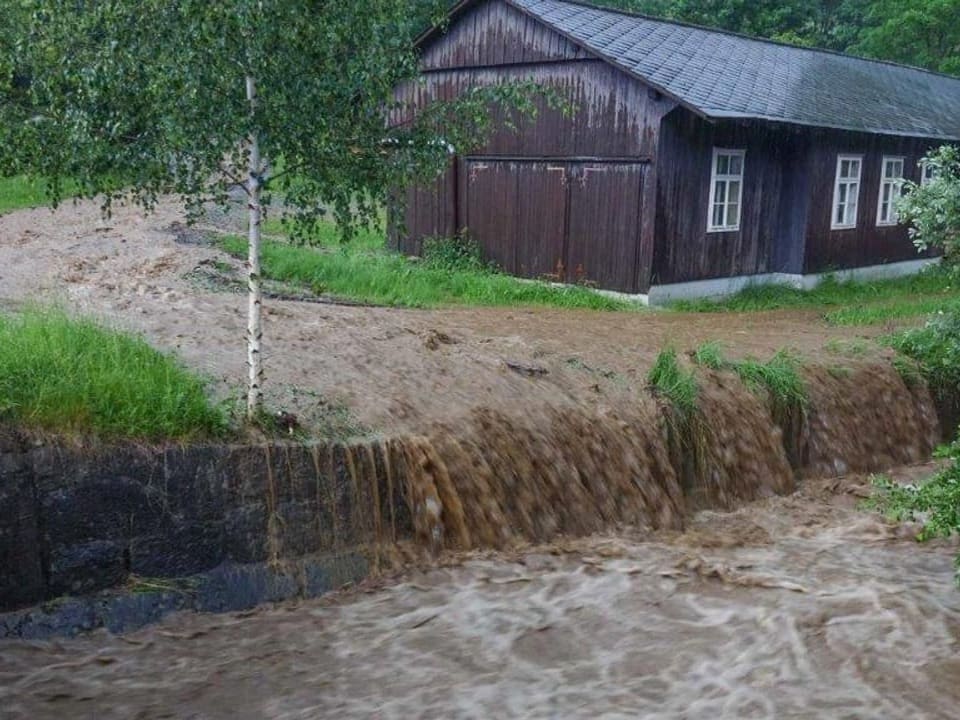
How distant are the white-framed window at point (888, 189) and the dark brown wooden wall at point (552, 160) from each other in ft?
23.2

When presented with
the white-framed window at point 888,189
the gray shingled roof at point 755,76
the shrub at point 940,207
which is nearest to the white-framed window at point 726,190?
the gray shingled roof at point 755,76

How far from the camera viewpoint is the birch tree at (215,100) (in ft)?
22.5

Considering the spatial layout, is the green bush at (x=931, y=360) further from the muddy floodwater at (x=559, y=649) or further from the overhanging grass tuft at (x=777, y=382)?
the muddy floodwater at (x=559, y=649)

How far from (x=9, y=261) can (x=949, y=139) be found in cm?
1716

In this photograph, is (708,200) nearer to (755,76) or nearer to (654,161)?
(654,161)

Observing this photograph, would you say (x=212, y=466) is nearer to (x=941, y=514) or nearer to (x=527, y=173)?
(x=941, y=514)

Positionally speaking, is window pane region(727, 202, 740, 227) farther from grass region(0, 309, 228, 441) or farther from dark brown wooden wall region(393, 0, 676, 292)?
grass region(0, 309, 228, 441)

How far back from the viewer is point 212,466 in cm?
707

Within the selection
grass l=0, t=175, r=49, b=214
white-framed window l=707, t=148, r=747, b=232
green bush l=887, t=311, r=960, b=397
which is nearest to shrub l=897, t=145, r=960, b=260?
green bush l=887, t=311, r=960, b=397

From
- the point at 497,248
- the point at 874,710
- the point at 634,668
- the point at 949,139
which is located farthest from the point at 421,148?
the point at 949,139

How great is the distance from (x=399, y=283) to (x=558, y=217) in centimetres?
314

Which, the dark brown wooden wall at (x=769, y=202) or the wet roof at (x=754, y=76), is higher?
the wet roof at (x=754, y=76)

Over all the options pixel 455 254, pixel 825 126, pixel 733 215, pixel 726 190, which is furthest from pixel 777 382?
pixel 455 254

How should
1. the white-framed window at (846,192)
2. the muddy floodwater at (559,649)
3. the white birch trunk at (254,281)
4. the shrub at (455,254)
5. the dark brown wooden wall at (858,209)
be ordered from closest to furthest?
the muddy floodwater at (559,649), the white birch trunk at (254,281), the shrub at (455,254), the dark brown wooden wall at (858,209), the white-framed window at (846,192)
